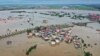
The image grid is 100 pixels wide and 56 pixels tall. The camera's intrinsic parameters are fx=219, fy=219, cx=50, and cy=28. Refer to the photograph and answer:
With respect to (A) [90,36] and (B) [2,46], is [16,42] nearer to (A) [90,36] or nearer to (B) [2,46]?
(B) [2,46]

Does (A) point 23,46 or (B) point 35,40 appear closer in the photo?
(A) point 23,46

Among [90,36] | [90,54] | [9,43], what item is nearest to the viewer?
[90,54]

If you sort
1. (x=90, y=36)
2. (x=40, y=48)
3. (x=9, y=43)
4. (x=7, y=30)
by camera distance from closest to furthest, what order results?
1. (x=40, y=48)
2. (x=9, y=43)
3. (x=90, y=36)
4. (x=7, y=30)

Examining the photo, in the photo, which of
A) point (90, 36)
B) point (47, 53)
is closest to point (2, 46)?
point (47, 53)

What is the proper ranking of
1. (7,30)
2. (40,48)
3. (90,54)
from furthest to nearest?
(7,30) < (40,48) < (90,54)

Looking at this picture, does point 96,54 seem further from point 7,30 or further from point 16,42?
point 7,30

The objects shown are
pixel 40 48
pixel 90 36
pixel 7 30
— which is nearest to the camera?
pixel 40 48

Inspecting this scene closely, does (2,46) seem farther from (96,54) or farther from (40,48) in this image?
(96,54)

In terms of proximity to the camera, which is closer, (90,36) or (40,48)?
(40,48)

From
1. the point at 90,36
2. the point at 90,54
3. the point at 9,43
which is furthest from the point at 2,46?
the point at 90,36
